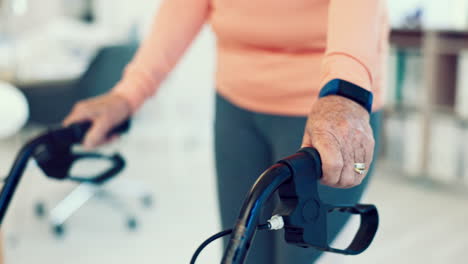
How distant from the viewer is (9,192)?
0.94m

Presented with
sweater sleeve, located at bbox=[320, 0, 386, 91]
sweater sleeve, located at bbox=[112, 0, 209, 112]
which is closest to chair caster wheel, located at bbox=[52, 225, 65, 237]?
sweater sleeve, located at bbox=[112, 0, 209, 112]

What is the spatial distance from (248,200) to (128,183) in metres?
2.89

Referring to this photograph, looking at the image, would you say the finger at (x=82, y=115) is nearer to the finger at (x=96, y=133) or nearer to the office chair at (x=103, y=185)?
the finger at (x=96, y=133)

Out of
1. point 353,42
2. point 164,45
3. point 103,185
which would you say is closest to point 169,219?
point 103,185

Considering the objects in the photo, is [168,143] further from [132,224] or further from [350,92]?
[350,92]

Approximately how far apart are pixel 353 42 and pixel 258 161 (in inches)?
14.0

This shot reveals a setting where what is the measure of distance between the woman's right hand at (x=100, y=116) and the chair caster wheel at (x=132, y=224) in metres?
1.97

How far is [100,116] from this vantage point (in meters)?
1.04

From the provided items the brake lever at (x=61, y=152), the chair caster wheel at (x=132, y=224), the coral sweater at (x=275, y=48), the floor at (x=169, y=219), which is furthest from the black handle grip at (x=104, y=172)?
the chair caster wheel at (x=132, y=224)

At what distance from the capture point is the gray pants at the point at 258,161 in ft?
3.16

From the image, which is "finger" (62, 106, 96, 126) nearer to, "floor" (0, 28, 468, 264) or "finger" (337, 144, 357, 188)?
"finger" (337, 144, 357, 188)

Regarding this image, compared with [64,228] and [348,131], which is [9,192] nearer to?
[348,131]

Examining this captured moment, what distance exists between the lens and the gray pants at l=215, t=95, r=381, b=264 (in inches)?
38.0

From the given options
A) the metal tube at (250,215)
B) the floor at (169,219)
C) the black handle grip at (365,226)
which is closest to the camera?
the metal tube at (250,215)
